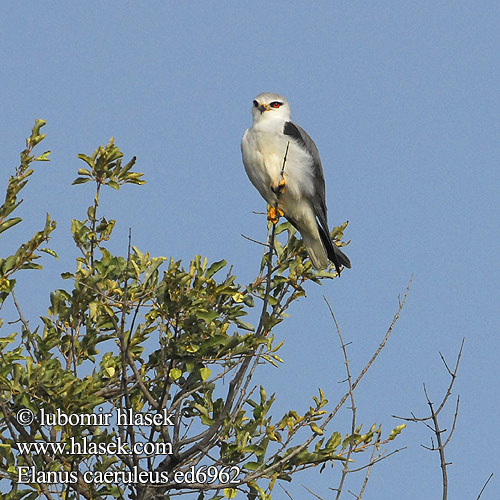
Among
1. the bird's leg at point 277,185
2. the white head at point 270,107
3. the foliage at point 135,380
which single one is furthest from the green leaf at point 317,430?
the white head at point 270,107

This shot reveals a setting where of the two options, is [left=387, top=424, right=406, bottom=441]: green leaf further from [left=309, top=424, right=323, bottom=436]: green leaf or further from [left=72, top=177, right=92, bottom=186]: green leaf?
[left=72, top=177, right=92, bottom=186]: green leaf

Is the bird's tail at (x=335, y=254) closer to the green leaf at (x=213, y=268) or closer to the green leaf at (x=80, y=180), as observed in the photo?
the green leaf at (x=213, y=268)

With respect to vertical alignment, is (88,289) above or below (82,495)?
above

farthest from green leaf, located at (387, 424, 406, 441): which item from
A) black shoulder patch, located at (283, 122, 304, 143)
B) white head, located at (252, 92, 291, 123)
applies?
white head, located at (252, 92, 291, 123)

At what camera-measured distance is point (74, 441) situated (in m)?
Answer: 4.16

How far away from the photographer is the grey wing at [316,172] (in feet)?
21.2

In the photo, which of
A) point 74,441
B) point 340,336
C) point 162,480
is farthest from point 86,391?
point 340,336

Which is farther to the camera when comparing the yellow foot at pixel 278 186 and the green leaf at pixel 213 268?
the yellow foot at pixel 278 186

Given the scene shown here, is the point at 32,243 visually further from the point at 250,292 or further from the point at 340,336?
the point at 340,336

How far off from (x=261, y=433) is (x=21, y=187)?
200cm

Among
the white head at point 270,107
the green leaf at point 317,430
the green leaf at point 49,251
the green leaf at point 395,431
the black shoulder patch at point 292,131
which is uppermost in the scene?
the white head at point 270,107

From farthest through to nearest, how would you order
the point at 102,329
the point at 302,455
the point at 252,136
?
the point at 252,136 < the point at 102,329 < the point at 302,455

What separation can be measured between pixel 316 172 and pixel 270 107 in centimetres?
70
